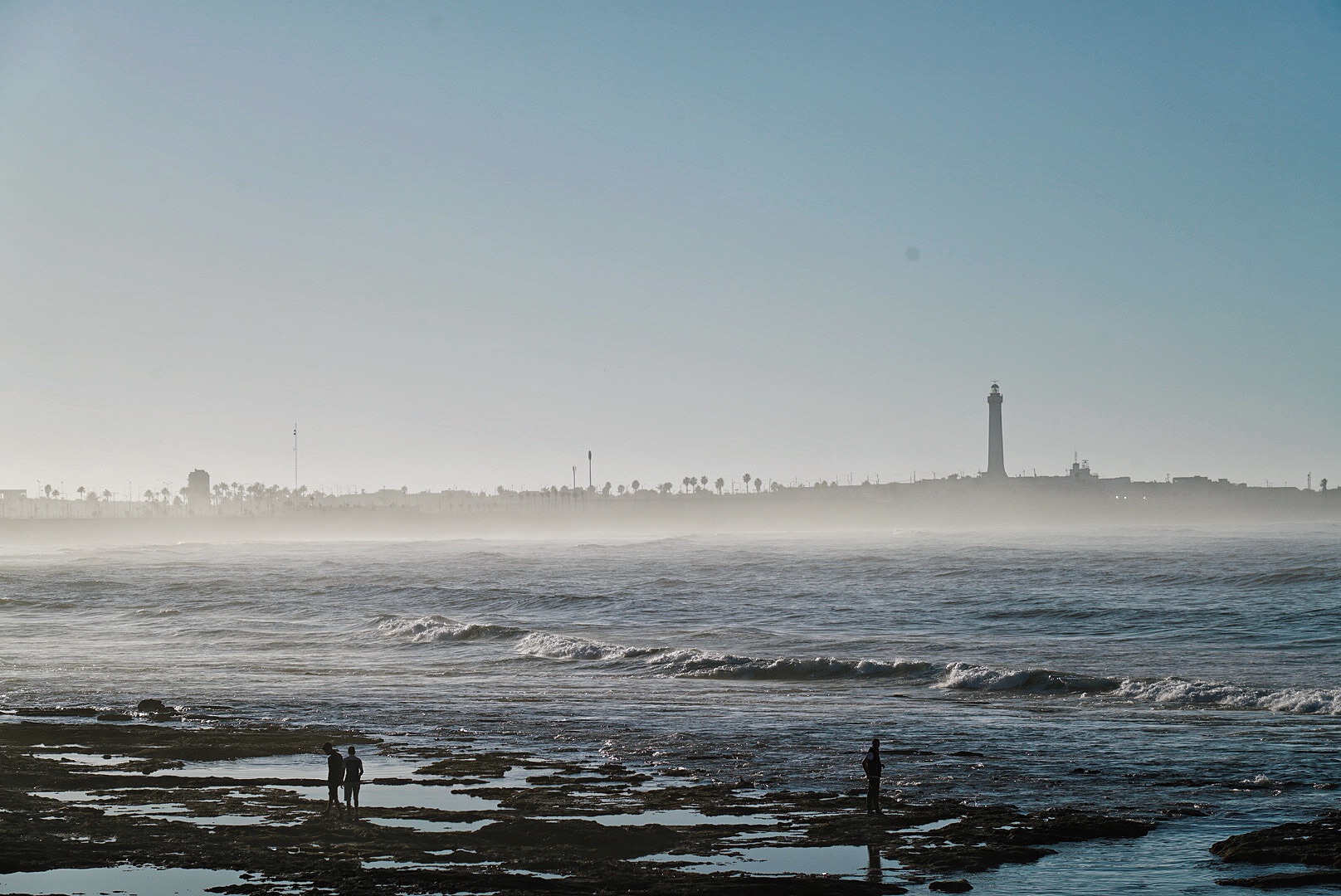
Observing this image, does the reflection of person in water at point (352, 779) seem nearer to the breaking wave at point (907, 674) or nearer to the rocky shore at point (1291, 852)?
the rocky shore at point (1291, 852)

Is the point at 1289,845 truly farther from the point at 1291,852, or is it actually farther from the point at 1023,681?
the point at 1023,681

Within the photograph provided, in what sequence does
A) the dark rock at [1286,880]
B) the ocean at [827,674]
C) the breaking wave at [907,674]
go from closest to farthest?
the dark rock at [1286,880] → the ocean at [827,674] → the breaking wave at [907,674]

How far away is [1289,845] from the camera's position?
16.1 m

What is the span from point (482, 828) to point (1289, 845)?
1098cm

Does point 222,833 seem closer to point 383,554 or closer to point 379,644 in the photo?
point 379,644

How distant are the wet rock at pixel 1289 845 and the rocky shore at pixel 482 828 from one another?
145 cm

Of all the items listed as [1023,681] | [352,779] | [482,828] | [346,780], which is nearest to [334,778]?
[346,780]

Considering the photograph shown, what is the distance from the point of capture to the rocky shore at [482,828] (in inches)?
584

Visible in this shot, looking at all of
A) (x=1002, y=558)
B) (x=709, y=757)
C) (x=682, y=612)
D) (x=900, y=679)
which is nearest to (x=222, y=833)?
(x=709, y=757)

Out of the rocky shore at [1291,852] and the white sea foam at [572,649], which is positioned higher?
the rocky shore at [1291,852]

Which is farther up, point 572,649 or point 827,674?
point 572,649

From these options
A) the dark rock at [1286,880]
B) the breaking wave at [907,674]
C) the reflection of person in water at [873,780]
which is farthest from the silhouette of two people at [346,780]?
the breaking wave at [907,674]

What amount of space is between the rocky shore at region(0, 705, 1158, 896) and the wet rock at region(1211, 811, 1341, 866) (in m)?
1.45

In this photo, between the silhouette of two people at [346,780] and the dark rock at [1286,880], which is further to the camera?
the silhouette of two people at [346,780]
